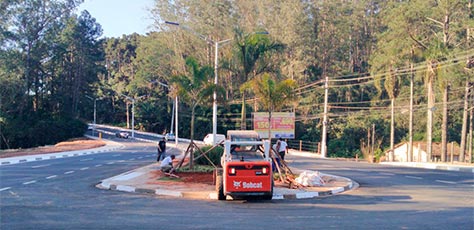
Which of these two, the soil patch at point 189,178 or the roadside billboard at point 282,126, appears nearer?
the soil patch at point 189,178

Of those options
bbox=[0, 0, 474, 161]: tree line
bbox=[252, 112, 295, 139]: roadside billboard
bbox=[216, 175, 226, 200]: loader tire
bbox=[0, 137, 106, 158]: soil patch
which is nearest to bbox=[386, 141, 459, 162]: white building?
bbox=[0, 0, 474, 161]: tree line

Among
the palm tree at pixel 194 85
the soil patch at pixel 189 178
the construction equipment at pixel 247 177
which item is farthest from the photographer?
the palm tree at pixel 194 85

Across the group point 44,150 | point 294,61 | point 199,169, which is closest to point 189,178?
point 199,169

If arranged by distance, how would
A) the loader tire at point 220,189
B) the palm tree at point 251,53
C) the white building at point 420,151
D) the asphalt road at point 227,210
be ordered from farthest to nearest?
the white building at point 420,151
the palm tree at point 251,53
the loader tire at point 220,189
the asphalt road at point 227,210

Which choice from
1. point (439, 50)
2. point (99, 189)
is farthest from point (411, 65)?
point (99, 189)

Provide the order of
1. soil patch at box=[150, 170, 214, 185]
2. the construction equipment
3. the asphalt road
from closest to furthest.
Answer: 1. the asphalt road
2. the construction equipment
3. soil patch at box=[150, 170, 214, 185]

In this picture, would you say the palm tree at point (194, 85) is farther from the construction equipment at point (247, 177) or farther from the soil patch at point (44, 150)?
the soil patch at point (44, 150)

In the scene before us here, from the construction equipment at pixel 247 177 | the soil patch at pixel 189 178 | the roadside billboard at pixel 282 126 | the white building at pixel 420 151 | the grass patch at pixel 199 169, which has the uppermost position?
the roadside billboard at pixel 282 126

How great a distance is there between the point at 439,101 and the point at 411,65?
9.72 m

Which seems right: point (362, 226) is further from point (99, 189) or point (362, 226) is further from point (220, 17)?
point (220, 17)

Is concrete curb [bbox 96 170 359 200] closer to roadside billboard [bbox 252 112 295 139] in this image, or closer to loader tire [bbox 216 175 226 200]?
loader tire [bbox 216 175 226 200]

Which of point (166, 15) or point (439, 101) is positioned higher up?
point (166, 15)

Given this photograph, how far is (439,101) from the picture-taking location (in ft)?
187

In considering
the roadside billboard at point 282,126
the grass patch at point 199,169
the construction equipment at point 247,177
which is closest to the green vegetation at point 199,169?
the grass patch at point 199,169
